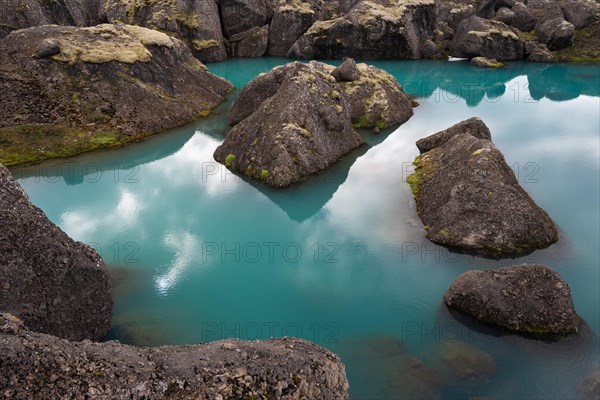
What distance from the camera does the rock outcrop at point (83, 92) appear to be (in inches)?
1905

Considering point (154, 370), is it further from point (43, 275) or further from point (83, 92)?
point (83, 92)

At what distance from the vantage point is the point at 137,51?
196 ft

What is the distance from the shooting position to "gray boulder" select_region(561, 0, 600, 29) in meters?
107

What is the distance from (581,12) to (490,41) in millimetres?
27930

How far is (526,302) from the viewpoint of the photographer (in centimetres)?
2186

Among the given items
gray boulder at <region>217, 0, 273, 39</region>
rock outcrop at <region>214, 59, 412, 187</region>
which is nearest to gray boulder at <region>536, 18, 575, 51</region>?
gray boulder at <region>217, 0, 273, 39</region>

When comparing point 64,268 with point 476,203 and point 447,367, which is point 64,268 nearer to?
point 447,367

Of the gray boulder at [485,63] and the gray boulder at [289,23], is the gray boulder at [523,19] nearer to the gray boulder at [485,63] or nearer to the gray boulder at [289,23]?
the gray boulder at [485,63]

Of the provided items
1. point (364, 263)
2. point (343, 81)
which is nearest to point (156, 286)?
point (364, 263)

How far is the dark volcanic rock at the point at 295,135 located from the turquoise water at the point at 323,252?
5.15ft

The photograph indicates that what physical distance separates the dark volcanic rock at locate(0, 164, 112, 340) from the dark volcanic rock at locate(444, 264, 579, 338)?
19.5 metres

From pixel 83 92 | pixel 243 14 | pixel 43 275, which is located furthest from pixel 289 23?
pixel 43 275

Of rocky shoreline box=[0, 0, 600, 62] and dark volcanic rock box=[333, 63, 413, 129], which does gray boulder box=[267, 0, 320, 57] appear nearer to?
rocky shoreline box=[0, 0, 600, 62]

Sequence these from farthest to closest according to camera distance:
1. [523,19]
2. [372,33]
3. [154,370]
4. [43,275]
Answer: [523,19]
[372,33]
[43,275]
[154,370]
